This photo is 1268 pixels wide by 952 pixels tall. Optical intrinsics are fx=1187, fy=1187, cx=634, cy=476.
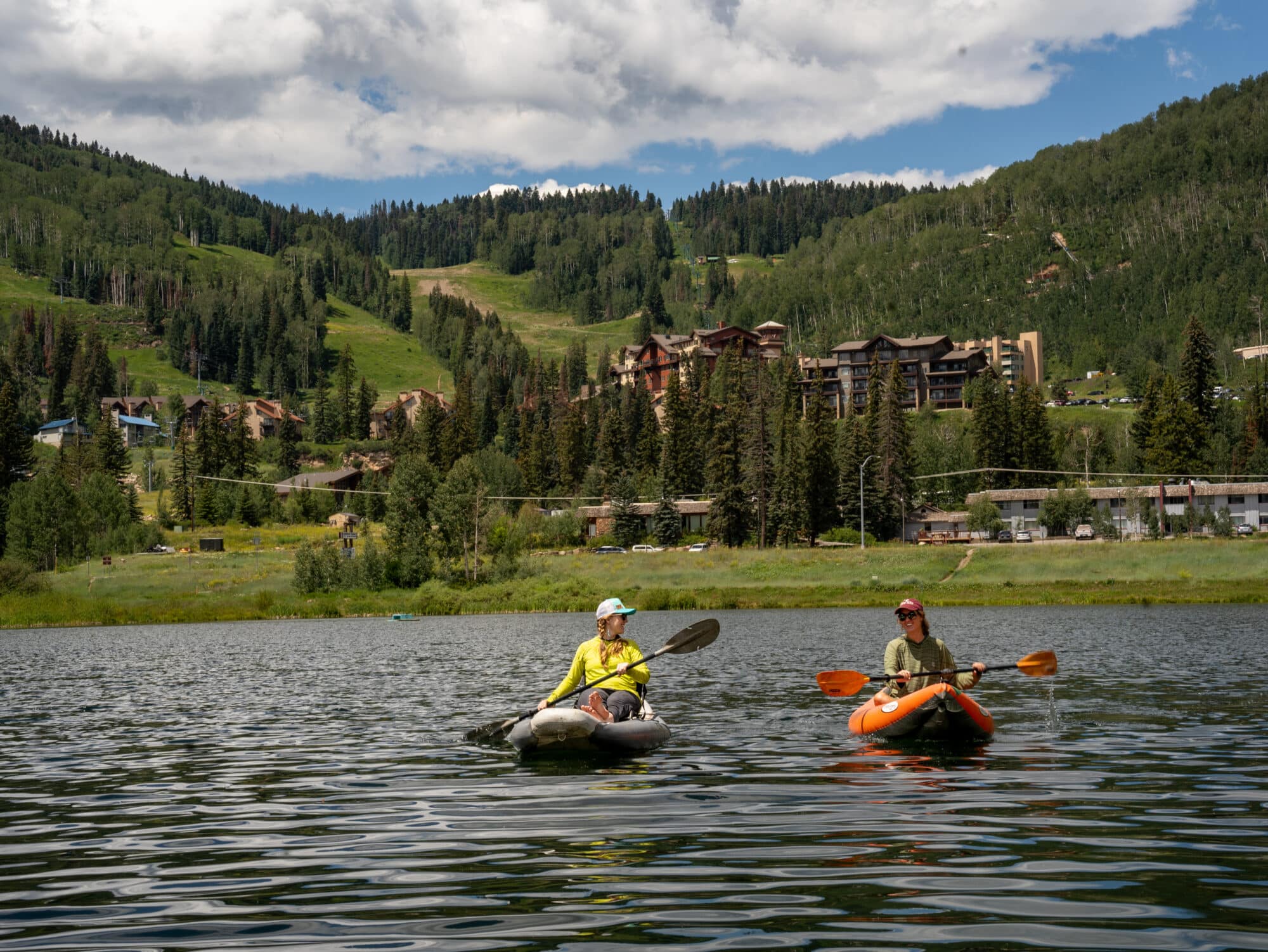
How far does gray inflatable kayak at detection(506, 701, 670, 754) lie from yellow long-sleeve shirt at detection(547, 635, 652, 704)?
70 centimetres

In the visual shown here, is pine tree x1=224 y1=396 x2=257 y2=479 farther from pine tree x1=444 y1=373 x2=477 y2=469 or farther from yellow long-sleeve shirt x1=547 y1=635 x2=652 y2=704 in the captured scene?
yellow long-sleeve shirt x1=547 y1=635 x2=652 y2=704

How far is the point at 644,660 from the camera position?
63.0 ft

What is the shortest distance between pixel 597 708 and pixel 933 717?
526 cm

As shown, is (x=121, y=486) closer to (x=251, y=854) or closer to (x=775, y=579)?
(x=775, y=579)

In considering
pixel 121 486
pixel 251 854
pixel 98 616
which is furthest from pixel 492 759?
pixel 121 486

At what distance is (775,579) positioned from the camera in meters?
96.2

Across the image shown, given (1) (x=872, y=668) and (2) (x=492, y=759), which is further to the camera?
(1) (x=872, y=668)

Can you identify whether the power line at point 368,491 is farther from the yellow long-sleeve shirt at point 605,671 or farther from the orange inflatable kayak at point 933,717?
the orange inflatable kayak at point 933,717

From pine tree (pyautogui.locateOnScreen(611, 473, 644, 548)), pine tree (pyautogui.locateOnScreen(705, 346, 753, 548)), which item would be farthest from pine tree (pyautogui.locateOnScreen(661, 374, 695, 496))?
pine tree (pyautogui.locateOnScreen(705, 346, 753, 548))

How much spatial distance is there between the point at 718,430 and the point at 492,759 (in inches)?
4544

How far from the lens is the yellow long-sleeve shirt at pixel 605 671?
→ 19.2 m

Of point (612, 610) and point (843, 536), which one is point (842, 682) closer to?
point (612, 610)

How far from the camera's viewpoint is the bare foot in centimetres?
1848

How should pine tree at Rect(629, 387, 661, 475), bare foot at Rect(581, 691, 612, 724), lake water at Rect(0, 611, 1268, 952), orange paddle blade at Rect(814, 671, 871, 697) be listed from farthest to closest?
pine tree at Rect(629, 387, 661, 475) < orange paddle blade at Rect(814, 671, 871, 697) < bare foot at Rect(581, 691, 612, 724) < lake water at Rect(0, 611, 1268, 952)
